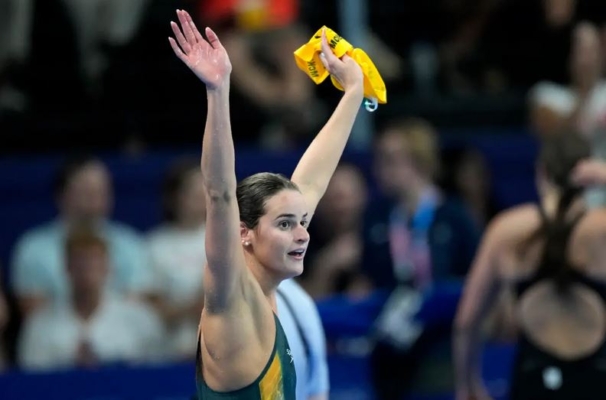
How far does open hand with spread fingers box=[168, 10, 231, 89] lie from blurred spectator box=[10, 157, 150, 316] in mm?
3914

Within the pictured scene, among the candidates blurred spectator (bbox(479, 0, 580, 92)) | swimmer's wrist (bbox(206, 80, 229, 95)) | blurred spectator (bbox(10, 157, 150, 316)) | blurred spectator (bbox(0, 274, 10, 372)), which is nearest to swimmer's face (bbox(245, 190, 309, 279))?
swimmer's wrist (bbox(206, 80, 229, 95))

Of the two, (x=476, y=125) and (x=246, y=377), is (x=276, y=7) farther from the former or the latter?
(x=246, y=377)

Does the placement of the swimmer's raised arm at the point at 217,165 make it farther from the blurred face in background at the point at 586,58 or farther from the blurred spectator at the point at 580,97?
the blurred face in background at the point at 586,58

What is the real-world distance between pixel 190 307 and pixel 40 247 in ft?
3.23

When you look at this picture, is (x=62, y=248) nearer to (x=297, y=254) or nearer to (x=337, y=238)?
(x=337, y=238)

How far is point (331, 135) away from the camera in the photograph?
423cm

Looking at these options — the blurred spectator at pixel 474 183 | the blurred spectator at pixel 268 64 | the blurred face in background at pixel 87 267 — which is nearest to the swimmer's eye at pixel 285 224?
the blurred face in background at pixel 87 267

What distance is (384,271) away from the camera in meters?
7.12

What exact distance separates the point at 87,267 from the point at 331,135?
3136mm

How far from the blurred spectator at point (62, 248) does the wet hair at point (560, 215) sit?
3120mm

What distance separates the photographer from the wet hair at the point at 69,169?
24.1 feet

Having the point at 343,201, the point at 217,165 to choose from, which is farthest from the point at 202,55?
the point at 343,201

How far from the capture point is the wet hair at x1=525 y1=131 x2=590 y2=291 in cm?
490

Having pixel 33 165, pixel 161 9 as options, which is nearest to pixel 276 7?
pixel 161 9
